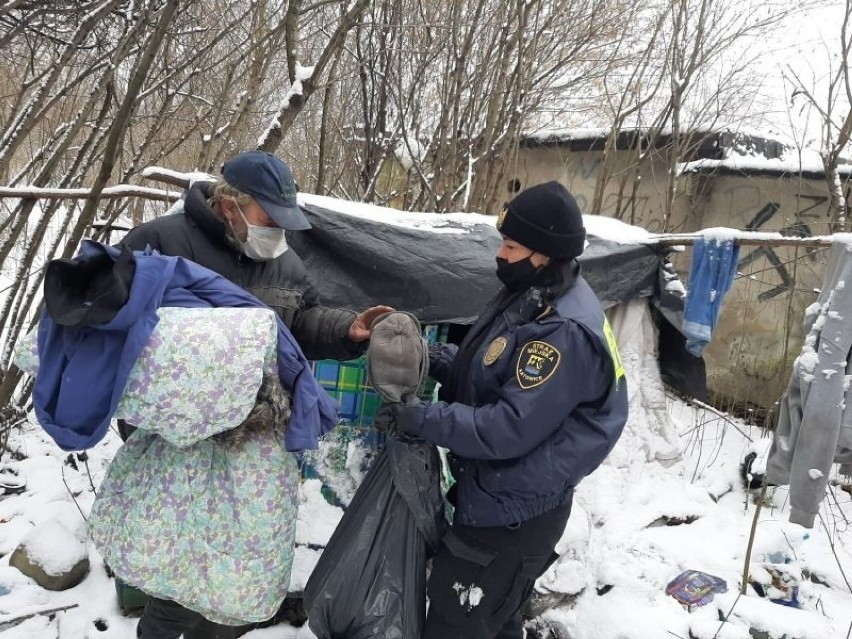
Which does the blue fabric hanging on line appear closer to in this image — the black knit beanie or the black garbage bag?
the black knit beanie

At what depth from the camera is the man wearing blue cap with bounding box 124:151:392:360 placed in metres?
1.69

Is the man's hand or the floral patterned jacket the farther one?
the man's hand

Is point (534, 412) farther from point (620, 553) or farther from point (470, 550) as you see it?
point (620, 553)

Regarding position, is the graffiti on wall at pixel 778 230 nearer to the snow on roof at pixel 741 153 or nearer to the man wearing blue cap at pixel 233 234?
the snow on roof at pixel 741 153

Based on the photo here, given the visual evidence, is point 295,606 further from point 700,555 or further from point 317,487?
point 700,555

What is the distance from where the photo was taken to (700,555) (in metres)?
3.50

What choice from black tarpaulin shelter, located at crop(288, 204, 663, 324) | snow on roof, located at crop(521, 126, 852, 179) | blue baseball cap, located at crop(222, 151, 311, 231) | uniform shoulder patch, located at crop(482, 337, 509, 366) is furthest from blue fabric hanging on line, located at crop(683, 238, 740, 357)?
snow on roof, located at crop(521, 126, 852, 179)

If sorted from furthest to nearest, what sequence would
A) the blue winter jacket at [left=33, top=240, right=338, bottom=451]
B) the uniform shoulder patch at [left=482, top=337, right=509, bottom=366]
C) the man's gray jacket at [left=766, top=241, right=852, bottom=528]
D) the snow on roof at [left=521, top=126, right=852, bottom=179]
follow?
the snow on roof at [left=521, top=126, right=852, bottom=179], the man's gray jacket at [left=766, top=241, right=852, bottom=528], the uniform shoulder patch at [left=482, top=337, right=509, bottom=366], the blue winter jacket at [left=33, top=240, right=338, bottom=451]

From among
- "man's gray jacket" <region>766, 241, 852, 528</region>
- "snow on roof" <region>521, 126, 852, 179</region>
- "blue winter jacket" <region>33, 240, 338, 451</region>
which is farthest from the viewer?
"snow on roof" <region>521, 126, 852, 179</region>

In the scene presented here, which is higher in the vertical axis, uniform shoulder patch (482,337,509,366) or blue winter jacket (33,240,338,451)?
uniform shoulder patch (482,337,509,366)

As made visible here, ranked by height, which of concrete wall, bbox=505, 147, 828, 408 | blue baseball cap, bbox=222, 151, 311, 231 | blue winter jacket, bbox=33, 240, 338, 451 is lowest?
blue winter jacket, bbox=33, 240, 338, 451

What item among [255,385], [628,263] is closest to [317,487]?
[255,385]

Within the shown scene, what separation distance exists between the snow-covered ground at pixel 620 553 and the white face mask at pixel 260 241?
1227 millimetres

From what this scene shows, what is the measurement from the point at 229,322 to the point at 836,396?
233 cm
